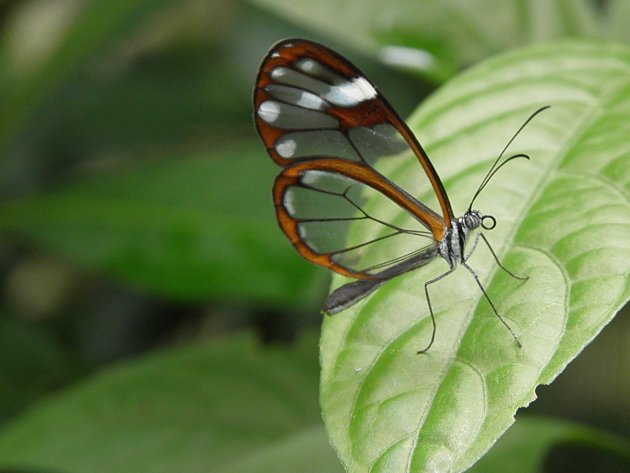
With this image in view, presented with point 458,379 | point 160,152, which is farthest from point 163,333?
point 458,379

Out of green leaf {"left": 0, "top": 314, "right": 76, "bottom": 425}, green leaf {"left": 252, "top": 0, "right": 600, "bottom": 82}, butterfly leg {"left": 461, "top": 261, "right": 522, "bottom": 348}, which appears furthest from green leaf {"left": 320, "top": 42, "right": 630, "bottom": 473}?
green leaf {"left": 0, "top": 314, "right": 76, "bottom": 425}

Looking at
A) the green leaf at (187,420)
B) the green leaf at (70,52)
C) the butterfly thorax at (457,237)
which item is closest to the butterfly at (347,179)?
the butterfly thorax at (457,237)

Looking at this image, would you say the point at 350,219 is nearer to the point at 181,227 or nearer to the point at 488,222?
the point at 488,222

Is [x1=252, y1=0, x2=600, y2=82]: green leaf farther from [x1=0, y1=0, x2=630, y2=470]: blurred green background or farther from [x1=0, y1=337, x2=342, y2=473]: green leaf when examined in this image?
[x1=0, y1=337, x2=342, y2=473]: green leaf

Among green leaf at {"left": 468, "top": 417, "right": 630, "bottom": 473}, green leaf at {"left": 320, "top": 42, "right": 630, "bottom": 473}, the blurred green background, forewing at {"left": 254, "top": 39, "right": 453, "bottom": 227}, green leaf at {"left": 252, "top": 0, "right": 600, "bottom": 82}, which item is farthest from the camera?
the blurred green background

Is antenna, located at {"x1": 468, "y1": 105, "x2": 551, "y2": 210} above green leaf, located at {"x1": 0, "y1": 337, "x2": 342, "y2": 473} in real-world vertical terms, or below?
above

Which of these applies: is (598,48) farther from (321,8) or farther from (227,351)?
(227,351)
